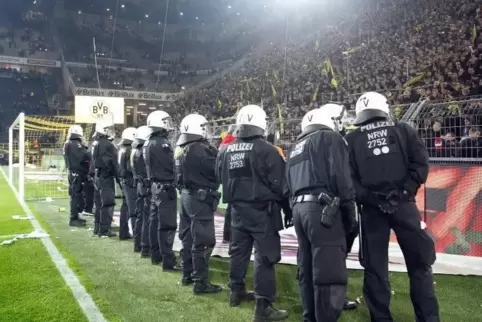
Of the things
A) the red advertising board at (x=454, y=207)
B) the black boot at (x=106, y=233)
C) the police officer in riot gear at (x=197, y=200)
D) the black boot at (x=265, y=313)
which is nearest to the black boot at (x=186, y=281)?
the police officer in riot gear at (x=197, y=200)

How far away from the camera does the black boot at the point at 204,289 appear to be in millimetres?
4977

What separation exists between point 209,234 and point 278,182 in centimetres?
129

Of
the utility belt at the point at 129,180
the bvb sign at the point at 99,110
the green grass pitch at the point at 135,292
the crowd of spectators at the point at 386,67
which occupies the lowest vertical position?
the green grass pitch at the point at 135,292

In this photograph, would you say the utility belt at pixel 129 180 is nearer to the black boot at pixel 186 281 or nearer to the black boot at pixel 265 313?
the black boot at pixel 186 281

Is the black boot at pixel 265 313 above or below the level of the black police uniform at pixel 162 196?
below

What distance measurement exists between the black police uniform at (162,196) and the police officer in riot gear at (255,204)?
1.62m

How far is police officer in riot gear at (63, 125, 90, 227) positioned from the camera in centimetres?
966

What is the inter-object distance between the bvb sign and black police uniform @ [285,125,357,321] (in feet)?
34.5

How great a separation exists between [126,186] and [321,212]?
498 cm

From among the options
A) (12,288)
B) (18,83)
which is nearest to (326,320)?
(12,288)

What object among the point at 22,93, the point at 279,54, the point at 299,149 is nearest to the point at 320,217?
the point at 299,149

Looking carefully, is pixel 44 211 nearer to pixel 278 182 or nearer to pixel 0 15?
pixel 278 182

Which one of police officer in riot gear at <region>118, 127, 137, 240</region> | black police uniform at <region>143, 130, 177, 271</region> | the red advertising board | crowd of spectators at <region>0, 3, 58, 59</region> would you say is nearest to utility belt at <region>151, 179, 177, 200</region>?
black police uniform at <region>143, 130, 177, 271</region>

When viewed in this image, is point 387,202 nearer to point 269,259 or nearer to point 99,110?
point 269,259
